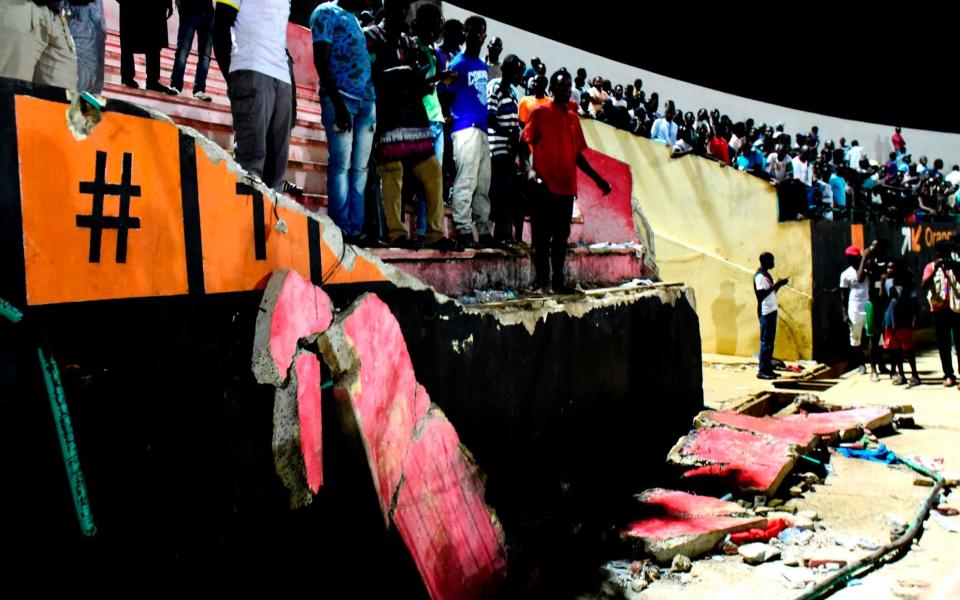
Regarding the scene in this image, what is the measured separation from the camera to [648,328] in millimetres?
5875

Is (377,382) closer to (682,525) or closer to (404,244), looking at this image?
(404,244)

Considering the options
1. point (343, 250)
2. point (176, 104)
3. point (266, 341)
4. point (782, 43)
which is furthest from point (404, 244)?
point (782, 43)

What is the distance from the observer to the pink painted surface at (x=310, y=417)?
2734mm

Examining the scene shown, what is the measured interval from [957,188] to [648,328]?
18.8 m

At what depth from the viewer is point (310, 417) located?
2779 millimetres

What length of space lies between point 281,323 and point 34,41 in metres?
1.29

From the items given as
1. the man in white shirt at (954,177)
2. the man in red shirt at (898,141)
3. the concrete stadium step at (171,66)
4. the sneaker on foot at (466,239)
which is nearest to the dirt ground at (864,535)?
the sneaker on foot at (466,239)

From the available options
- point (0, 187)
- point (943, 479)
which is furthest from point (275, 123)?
point (943, 479)

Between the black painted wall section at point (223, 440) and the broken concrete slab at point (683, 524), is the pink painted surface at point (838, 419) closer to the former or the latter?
the broken concrete slab at point (683, 524)

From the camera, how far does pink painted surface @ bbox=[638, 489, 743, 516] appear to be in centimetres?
462

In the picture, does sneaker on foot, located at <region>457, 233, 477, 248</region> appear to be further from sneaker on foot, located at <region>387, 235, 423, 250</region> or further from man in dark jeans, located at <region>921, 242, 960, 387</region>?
man in dark jeans, located at <region>921, 242, 960, 387</region>

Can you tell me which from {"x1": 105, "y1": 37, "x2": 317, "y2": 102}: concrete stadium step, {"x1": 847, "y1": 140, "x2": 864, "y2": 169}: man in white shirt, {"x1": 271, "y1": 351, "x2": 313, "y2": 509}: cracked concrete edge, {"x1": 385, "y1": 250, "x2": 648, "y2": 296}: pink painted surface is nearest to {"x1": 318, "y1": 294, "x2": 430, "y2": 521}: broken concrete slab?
{"x1": 271, "y1": 351, "x2": 313, "y2": 509}: cracked concrete edge

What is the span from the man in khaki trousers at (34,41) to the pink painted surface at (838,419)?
603cm

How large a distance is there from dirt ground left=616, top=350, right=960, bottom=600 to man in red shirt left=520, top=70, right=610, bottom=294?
86.3 inches
